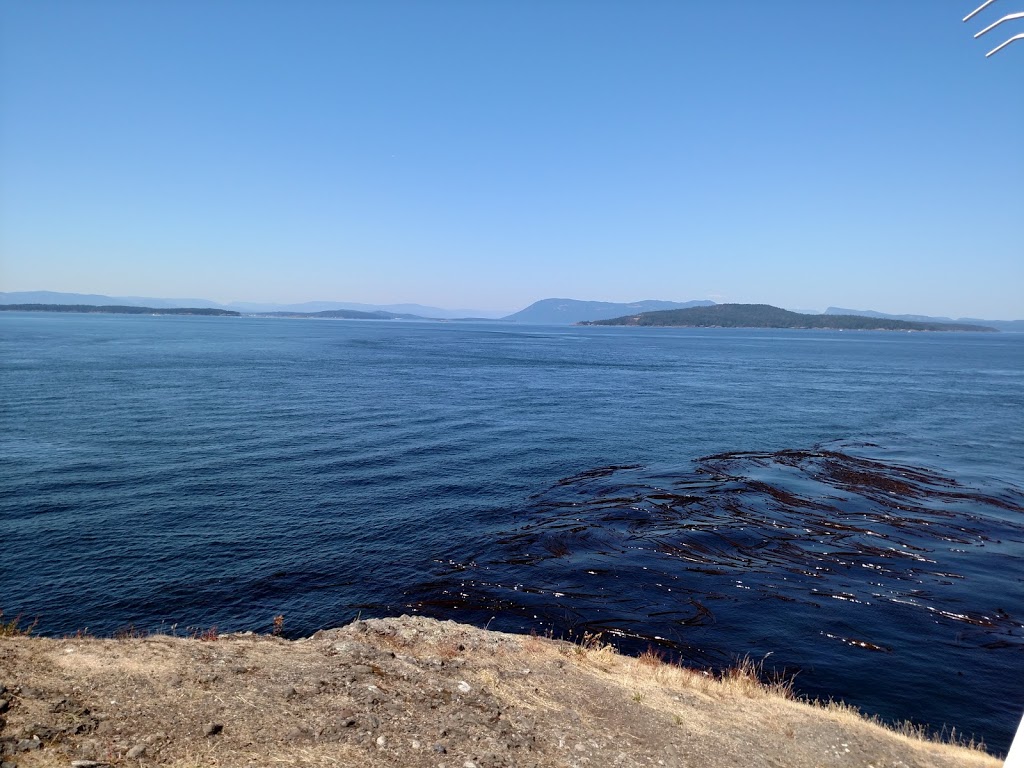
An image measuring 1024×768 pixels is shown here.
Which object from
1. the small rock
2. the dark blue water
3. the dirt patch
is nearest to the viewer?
the dirt patch

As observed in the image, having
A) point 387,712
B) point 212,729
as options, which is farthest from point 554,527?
point 212,729

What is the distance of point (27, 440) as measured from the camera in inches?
1655

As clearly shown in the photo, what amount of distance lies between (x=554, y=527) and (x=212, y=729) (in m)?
22.2

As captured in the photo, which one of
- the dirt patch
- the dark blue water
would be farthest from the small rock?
the dark blue water

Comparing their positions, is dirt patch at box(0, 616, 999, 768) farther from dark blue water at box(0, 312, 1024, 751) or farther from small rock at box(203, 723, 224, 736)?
dark blue water at box(0, 312, 1024, 751)

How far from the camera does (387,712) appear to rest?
40.3ft

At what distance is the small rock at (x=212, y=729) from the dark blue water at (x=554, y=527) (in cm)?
1092

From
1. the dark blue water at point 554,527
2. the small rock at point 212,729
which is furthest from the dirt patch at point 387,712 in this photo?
the dark blue water at point 554,527

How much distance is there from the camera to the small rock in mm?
10521

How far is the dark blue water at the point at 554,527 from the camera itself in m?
21.7

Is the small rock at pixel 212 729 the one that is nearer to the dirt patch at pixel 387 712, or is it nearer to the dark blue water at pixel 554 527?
the dirt patch at pixel 387 712

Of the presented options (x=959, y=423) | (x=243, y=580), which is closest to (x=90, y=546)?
(x=243, y=580)

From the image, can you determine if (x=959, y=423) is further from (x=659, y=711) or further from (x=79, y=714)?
(x=79, y=714)

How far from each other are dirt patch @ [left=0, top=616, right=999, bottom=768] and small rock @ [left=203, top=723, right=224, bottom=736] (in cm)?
3
